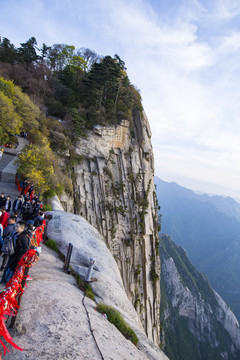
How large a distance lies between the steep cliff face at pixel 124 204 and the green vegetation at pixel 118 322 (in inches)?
693

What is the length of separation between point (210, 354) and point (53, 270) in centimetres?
11206

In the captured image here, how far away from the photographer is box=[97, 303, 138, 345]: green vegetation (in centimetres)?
620

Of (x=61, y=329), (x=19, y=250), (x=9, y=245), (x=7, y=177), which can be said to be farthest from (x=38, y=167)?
(x=61, y=329)

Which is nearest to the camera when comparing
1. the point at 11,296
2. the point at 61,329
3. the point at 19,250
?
the point at 11,296

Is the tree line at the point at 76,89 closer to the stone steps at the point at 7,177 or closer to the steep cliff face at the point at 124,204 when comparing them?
the steep cliff face at the point at 124,204

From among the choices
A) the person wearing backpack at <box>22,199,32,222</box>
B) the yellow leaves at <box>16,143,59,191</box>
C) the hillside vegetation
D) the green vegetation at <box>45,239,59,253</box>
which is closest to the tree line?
the hillside vegetation

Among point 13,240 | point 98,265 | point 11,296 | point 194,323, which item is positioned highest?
point 13,240

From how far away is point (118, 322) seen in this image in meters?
6.44

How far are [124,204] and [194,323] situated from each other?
3736 inches

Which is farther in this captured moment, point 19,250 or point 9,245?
point 9,245

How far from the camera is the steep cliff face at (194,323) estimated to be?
77250 millimetres

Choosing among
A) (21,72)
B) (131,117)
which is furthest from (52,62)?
(131,117)

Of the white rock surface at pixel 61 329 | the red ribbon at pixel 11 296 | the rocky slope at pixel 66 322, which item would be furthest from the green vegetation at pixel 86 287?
the red ribbon at pixel 11 296

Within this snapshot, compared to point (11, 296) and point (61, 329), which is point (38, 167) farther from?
point (61, 329)
